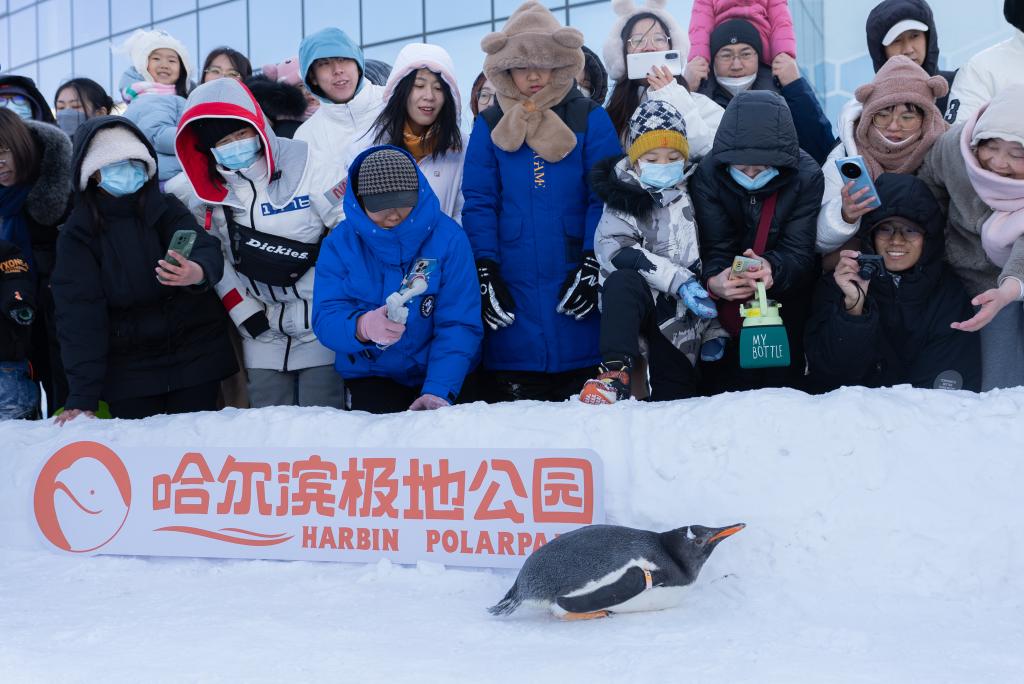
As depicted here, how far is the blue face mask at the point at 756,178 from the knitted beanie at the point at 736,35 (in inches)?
48.1

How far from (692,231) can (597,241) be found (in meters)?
0.39

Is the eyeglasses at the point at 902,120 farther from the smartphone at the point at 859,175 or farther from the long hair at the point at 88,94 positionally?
the long hair at the point at 88,94

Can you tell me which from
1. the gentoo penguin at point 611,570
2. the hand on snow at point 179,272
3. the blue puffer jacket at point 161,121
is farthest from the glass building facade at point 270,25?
the gentoo penguin at point 611,570

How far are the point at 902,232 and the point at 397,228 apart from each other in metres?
1.96

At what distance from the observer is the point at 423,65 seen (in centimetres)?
429

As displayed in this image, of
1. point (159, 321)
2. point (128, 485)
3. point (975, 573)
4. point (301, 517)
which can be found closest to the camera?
point (975, 573)

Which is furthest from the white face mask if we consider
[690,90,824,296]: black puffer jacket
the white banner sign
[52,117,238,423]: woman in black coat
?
[52,117,238,423]: woman in black coat

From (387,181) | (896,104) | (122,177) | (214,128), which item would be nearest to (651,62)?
(896,104)

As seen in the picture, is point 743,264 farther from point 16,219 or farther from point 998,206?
point 16,219

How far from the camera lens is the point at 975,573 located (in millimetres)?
2600

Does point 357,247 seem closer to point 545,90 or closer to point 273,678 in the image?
point 545,90

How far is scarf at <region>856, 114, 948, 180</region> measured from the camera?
366cm

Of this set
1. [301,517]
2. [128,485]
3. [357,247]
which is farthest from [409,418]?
[128,485]

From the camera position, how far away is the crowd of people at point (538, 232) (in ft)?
11.4
